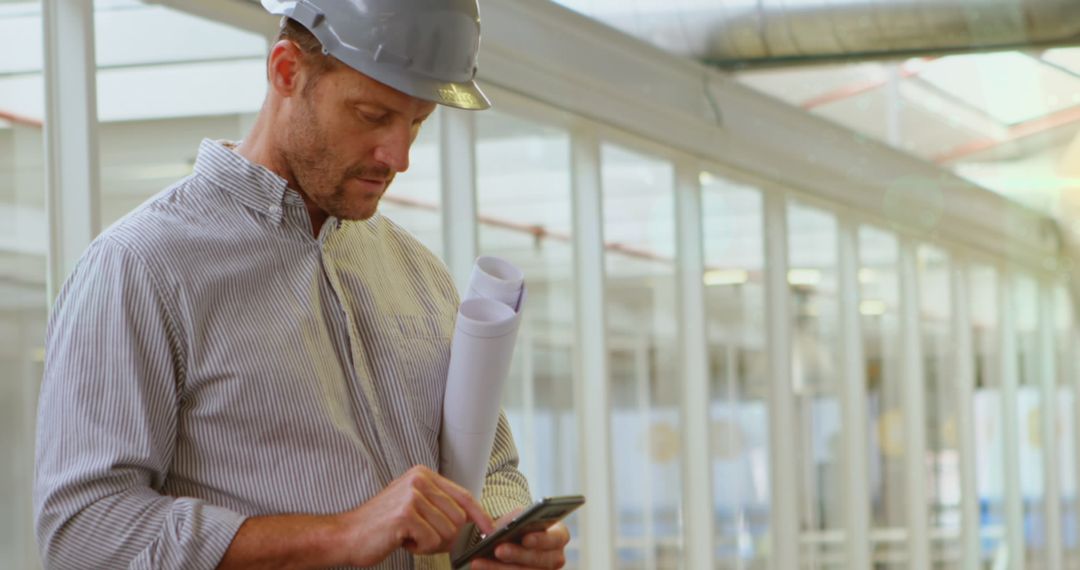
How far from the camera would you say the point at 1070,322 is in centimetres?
832

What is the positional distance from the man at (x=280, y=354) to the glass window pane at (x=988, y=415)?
7726 millimetres

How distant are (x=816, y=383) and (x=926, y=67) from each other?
180cm

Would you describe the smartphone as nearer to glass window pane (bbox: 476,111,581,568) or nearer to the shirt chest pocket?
the shirt chest pocket

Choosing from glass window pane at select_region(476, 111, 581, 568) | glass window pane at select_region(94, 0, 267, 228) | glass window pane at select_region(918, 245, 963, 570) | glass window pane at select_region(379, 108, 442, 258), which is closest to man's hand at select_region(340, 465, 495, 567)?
glass window pane at select_region(94, 0, 267, 228)

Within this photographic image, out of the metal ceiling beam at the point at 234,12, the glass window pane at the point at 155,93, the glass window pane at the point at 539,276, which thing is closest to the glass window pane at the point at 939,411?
the glass window pane at the point at 539,276

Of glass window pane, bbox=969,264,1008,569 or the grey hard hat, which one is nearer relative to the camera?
the grey hard hat

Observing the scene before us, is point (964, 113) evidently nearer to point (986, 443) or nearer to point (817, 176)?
point (817, 176)

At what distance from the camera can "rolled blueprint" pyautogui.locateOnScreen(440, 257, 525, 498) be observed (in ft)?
5.92

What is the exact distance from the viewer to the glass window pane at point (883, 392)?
8.40m

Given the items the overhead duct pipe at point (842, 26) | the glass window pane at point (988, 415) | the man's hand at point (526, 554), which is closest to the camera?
the man's hand at point (526, 554)

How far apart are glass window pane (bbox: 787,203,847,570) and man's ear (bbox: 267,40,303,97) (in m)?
5.62

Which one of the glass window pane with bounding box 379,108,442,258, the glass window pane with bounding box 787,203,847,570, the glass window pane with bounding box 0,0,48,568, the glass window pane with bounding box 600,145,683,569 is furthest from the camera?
the glass window pane with bounding box 787,203,847,570

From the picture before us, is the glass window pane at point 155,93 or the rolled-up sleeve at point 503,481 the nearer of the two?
the rolled-up sleeve at point 503,481

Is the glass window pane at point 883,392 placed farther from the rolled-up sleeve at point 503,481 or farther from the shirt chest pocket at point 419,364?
the shirt chest pocket at point 419,364
